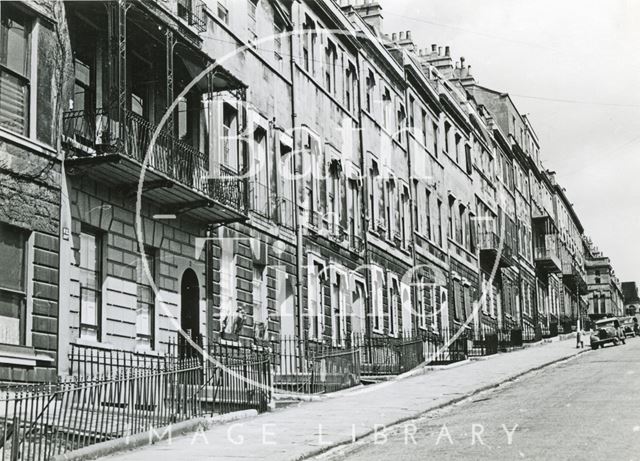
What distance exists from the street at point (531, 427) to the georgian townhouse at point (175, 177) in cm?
549

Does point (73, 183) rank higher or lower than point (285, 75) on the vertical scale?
lower

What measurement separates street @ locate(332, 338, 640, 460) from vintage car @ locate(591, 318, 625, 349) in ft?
53.3

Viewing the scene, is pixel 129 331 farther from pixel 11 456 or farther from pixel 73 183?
pixel 11 456

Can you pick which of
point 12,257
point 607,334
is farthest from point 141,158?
point 607,334

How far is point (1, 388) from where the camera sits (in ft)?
45.8

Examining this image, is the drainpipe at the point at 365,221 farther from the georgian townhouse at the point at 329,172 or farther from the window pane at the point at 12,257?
the window pane at the point at 12,257

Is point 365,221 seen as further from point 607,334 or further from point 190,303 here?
point 607,334

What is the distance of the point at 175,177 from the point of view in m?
18.4

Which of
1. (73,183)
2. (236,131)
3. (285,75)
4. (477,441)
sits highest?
(285,75)

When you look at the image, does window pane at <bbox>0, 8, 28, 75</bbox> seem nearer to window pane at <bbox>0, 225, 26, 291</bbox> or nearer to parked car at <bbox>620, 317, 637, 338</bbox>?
window pane at <bbox>0, 225, 26, 291</bbox>

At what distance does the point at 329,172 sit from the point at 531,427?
15.7 meters

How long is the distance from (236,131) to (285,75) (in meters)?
3.89

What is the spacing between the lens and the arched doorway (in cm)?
2023

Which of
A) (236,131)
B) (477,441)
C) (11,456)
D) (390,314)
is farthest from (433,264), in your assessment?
(11,456)
